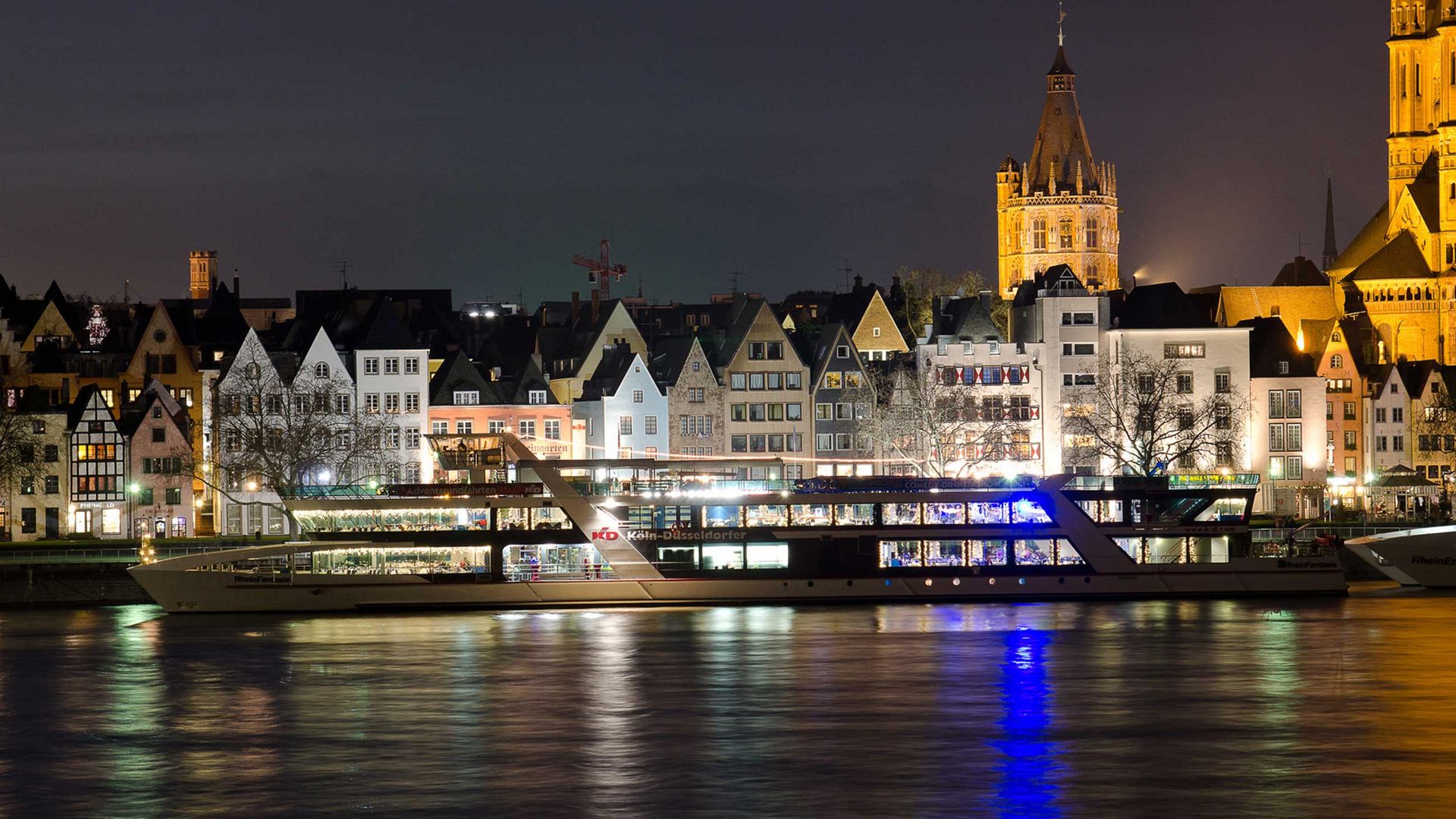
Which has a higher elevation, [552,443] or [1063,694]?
[552,443]

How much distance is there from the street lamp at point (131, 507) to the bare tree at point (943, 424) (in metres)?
34.6

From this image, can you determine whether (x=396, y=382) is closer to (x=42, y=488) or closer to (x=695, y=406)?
(x=695, y=406)

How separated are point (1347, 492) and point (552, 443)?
1692 inches

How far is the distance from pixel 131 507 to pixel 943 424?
38370mm

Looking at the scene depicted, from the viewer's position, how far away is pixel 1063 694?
53.0 meters

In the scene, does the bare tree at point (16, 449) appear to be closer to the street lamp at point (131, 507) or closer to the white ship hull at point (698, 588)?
the street lamp at point (131, 507)

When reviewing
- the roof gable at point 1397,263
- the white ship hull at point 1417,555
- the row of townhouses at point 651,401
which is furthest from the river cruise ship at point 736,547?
the roof gable at point 1397,263

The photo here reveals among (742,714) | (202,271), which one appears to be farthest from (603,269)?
(742,714)

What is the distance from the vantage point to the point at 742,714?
5056cm

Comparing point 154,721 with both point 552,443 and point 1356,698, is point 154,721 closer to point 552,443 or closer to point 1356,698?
point 1356,698

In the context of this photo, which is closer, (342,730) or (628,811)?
(628,811)

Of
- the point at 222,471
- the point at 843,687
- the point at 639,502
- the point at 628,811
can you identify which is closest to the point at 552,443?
the point at 222,471

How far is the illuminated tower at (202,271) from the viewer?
7229 inches

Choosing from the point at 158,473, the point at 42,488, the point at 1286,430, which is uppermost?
the point at 1286,430
